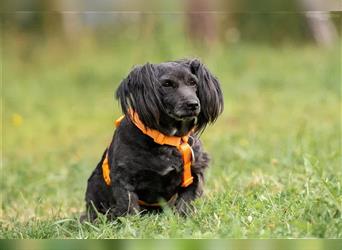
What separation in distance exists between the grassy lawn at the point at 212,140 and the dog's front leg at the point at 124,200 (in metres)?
0.21

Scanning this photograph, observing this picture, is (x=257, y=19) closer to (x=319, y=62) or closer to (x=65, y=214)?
(x=319, y=62)

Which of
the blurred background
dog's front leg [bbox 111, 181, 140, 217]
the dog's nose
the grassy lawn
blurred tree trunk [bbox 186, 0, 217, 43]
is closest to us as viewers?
the blurred background

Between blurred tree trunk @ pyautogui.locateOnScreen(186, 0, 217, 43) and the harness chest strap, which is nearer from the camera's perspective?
the harness chest strap

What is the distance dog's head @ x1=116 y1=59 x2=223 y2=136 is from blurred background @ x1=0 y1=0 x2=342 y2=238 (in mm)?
510

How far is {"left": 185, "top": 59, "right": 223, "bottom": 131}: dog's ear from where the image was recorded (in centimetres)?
452

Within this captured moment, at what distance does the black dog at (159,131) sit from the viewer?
439 centimetres

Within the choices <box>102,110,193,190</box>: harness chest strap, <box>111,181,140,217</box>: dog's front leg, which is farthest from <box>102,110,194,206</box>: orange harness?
<box>111,181,140,217</box>: dog's front leg

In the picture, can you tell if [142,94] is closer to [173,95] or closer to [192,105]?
[173,95]

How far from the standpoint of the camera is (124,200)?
4469mm

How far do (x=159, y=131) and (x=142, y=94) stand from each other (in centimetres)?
26

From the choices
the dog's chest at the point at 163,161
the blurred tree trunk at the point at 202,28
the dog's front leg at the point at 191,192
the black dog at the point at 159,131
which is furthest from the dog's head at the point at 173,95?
the blurred tree trunk at the point at 202,28

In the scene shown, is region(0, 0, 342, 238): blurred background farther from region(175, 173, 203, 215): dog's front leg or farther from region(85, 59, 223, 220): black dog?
region(85, 59, 223, 220): black dog

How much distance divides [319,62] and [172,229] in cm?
918

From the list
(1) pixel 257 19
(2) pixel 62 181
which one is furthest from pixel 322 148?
(1) pixel 257 19
